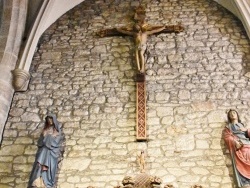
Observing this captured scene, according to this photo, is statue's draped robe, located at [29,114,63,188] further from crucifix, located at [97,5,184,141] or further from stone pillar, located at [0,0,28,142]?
crucifix, located at [97,5,184,141]

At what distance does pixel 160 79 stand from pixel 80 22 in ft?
6.84

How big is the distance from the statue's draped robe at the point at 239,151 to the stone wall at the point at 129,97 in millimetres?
175

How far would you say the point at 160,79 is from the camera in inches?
264

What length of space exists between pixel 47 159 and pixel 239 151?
2702 millimetres

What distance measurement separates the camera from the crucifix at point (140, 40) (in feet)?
20.2

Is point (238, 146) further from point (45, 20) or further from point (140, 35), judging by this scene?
point (45, 20)

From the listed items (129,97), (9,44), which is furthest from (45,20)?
(129,97)

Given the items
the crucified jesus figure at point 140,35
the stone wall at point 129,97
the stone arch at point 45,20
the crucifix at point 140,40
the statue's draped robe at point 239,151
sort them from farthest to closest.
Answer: the stone arch at point 45,20 → the crucified jesus figure at point 140,35 → the crucifix at point 140,40 → the stone wall at point 129,97 → the statue's draped robe at point 239,151

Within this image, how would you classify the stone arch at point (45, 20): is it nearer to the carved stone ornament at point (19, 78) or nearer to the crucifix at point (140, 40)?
the carved stone ornament at point (19, 78)

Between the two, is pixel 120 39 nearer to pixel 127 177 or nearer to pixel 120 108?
pixel 120 108

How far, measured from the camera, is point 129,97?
6562 mm

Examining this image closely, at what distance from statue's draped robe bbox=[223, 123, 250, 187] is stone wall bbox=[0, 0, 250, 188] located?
0.57 feet

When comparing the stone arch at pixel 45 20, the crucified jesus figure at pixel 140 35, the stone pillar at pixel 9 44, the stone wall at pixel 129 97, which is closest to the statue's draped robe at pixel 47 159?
the stone wall at pixel 129 97

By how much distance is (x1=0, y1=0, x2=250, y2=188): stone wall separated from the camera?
19.1 feet
